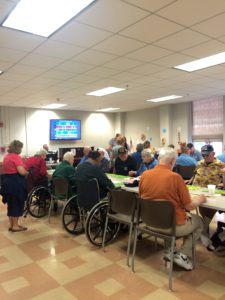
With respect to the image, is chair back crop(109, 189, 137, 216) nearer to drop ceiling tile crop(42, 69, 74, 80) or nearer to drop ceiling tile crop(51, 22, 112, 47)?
drop ceiling tile crop(51, 22, 112, 47)

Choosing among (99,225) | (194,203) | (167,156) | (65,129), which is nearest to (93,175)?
(99,225)

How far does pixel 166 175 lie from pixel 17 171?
2.34 meters

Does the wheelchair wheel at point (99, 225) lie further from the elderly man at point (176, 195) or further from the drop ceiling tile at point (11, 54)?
the drop ceiling tile at point (11, 54)

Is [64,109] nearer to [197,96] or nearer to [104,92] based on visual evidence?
[104,92]

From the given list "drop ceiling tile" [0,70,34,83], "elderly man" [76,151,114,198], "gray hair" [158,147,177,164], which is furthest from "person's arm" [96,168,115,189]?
"drop ceiling tile" [0,70,34,83]

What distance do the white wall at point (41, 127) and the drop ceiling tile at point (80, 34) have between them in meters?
6.26

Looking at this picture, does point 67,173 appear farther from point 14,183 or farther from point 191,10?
point 191,10

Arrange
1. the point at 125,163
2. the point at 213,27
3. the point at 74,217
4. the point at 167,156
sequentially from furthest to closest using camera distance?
the point at 125,163, the point at 74,217, the point at 213,27, the point at 167,156

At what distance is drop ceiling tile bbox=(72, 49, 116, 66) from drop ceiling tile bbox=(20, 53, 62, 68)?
1.10 feet

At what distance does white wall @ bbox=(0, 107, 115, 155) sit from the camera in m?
8.86

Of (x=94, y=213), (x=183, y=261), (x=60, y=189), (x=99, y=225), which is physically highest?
(x=60, y=189)

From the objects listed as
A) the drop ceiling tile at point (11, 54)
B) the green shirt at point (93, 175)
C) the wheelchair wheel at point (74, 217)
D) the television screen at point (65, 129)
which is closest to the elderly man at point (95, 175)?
the green shirt at point (93, 175)

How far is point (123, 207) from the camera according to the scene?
2963mm

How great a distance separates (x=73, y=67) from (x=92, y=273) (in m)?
3.07
